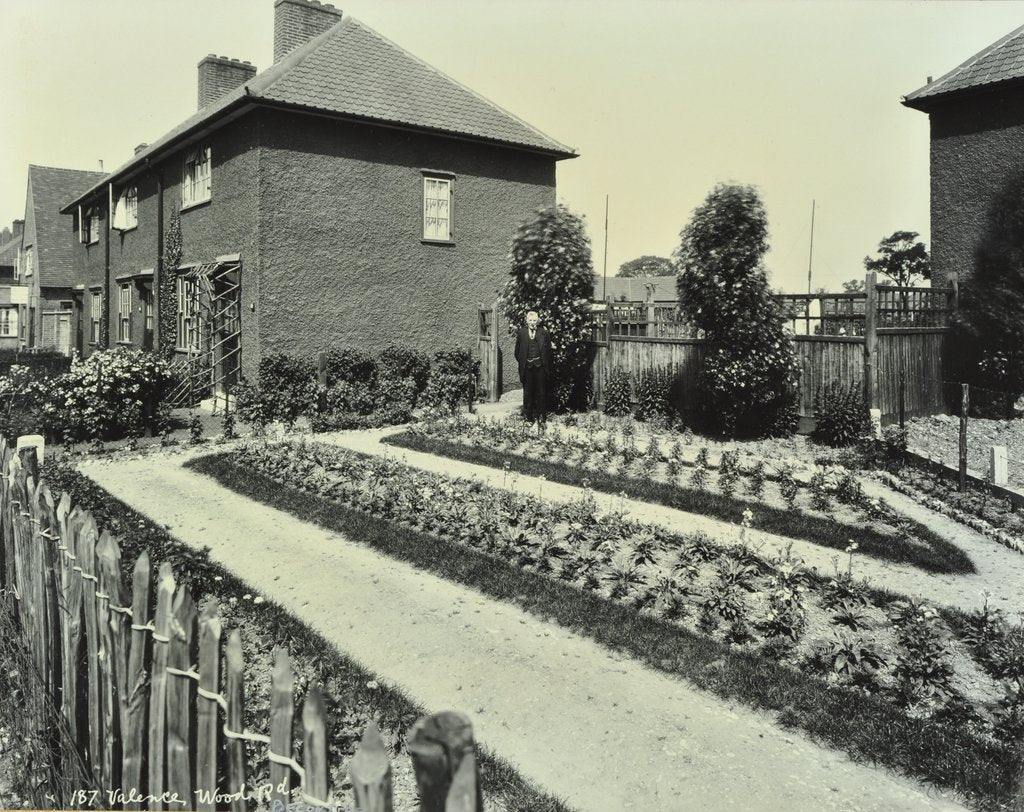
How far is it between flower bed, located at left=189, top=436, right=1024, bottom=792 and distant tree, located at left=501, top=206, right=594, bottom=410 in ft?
23.6

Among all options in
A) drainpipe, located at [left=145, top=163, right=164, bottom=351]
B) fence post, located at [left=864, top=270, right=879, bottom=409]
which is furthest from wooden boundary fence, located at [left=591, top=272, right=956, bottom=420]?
drainpipe, located at [left=145, top=163, right=164, bottom=351]

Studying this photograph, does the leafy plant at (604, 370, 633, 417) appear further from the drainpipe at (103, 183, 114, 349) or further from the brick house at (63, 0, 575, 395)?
the drainpipe at (103, 183, 114, 349)

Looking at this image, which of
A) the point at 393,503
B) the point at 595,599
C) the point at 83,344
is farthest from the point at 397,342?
the point at 83,344

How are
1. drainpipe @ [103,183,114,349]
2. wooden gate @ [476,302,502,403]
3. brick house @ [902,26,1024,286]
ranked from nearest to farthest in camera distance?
1. brick house @ [902,26,1024,286]
2. wooden gate @ [476,302,502,403]
3. drainpipe @ [103,183,114,349]

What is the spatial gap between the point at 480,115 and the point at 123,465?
13920mm

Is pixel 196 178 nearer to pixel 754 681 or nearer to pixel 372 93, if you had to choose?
pixel 372 93

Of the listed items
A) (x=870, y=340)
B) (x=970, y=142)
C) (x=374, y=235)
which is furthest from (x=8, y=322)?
(x=970, y=142)

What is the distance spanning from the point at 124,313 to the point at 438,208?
13244 mm

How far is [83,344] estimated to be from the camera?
Answer: 33125 millimetres

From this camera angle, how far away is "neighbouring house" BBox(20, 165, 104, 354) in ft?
121

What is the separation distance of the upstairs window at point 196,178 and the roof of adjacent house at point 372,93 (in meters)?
0.60

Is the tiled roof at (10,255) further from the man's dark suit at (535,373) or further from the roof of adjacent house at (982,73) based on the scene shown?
the roof of adjacent house at (982,73)

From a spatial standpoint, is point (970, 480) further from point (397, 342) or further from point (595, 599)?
point (397, 342)

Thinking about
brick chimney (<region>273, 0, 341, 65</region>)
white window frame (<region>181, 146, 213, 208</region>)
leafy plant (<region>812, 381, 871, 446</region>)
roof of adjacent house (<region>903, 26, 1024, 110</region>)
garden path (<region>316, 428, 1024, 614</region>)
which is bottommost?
garden path (<region>316, 428, 1024, 614</region>)
